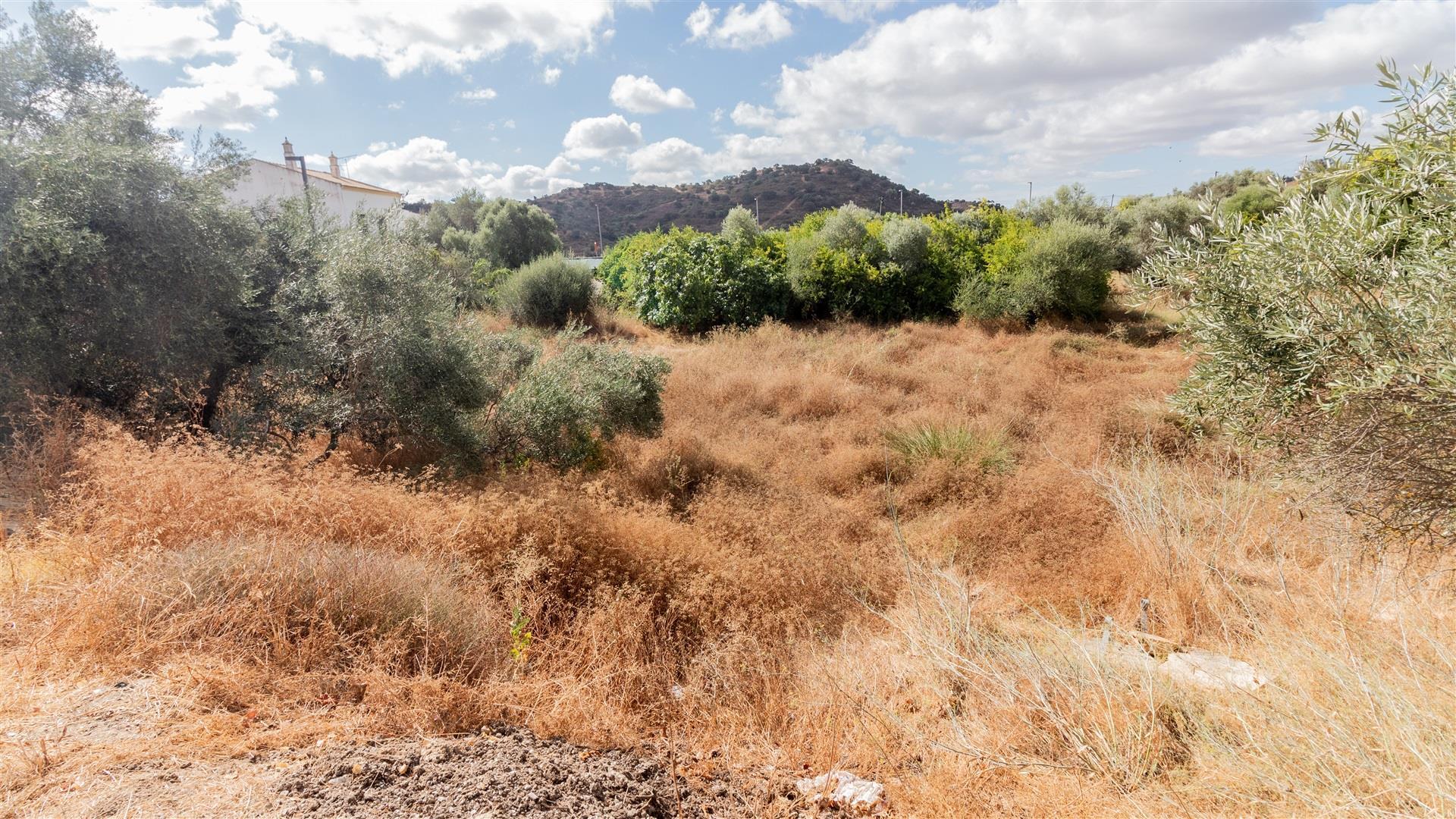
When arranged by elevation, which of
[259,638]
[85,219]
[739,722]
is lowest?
[739,722]

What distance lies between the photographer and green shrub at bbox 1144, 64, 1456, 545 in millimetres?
2477

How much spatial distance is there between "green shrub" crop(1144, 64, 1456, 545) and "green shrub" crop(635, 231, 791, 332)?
1190 centimetres

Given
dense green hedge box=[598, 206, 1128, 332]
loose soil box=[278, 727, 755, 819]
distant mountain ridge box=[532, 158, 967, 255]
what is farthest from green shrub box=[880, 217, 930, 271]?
distant mountain ridge box=[532, 158, 967, 255]

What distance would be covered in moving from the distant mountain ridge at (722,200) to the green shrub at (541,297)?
1410 inches

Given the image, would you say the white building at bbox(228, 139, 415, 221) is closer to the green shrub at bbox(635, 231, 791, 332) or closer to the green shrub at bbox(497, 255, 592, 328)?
the green shrub at bbox(497, 255, 592, 328)

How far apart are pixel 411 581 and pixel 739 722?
6.14 feet

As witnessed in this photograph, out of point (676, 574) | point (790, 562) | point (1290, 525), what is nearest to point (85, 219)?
point (676, 574)

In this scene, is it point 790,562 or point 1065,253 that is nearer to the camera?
point 790,562

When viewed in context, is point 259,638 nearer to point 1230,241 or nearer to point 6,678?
point 6,678

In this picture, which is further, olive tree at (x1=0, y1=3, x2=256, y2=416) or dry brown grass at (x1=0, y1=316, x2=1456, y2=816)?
olive tree at (x1=0, y1=3, x2=256, y2=416)

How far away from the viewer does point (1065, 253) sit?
14648 millimetres

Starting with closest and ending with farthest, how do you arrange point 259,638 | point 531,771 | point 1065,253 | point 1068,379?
point 531,771 < point 259,638 < point 1068,379 < point 1065,253

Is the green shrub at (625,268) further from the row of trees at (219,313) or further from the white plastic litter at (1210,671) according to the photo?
the white plastic litter at (1210,671)

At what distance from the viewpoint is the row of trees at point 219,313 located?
474cm
